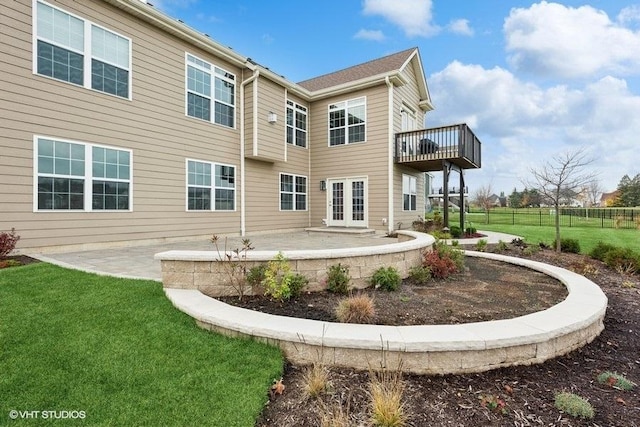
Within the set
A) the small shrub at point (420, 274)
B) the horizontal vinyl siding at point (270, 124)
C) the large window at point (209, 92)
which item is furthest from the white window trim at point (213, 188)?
the small shrub at point (420, 274)

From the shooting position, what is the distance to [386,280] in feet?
14.7

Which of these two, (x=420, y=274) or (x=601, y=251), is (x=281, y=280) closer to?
(x=420, y=274)

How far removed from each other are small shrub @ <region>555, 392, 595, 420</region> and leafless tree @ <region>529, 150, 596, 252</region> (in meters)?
8.02

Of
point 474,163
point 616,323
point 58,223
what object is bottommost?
point 616,323

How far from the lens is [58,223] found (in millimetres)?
6793

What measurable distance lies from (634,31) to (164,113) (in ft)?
46.4

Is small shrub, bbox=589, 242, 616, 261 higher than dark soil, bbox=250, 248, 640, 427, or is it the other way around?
small shrub, bbox=589, 242, 616, 261

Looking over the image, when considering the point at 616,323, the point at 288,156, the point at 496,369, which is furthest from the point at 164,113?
the point at 616,323

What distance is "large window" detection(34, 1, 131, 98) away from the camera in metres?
6.63

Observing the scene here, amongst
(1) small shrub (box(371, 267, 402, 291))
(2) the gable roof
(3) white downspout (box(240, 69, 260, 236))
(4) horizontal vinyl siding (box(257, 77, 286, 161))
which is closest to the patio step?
(3) white downspout (box(240, 69, 260, 236))

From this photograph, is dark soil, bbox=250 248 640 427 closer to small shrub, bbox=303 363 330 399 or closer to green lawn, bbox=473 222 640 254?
small shrub, bbox=303 363 330 399

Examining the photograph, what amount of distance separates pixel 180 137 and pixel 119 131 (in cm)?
169

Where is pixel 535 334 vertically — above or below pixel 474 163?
below

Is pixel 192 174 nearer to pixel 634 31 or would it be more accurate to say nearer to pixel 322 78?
pixel 322 78
